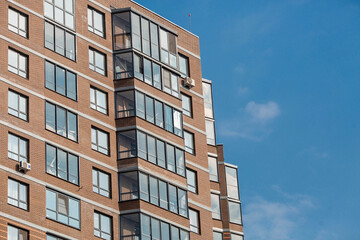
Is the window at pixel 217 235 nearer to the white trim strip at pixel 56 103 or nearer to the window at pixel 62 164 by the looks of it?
the white trim strip at pixel 56 103

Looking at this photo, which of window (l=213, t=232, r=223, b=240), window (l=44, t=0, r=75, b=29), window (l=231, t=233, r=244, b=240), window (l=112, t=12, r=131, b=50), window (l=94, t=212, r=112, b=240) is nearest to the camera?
window (l=94, t=212, r=112, b=240)

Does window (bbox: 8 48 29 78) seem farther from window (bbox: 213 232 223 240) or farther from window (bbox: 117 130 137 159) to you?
window (bbox: 213 232 223 240)

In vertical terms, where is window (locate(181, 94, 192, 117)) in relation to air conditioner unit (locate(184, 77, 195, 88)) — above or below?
below

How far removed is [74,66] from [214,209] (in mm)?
17277

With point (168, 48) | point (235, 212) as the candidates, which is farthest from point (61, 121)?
point (235, 212)

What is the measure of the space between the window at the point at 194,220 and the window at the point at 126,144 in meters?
6.85

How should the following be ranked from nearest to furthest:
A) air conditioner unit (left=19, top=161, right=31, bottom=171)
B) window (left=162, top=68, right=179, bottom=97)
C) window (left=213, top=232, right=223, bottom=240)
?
air conditioner unit (left=19, top=161, right=31, bottom=171)
window (left=162, top=68, right=179, bottom=97)
window (left=213, top=232, right=223, bottom=240)

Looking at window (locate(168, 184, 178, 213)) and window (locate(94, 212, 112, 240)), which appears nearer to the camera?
window (locate(94, 212, 112, 240))

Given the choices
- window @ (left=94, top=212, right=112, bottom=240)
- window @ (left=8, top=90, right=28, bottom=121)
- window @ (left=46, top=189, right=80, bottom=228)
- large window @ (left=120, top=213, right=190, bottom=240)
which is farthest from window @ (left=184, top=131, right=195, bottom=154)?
window @ (left=8, top=90, right=28, bottom=121)

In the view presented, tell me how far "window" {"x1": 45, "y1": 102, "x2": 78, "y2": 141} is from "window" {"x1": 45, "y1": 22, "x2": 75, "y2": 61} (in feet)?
13.1

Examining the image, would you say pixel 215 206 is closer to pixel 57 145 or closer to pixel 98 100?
pixel 98 100

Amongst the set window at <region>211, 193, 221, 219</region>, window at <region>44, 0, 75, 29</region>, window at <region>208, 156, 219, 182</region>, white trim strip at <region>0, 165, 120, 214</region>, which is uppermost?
window at <region>44, 0, 75, 29</region>

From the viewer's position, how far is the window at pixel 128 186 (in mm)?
71806

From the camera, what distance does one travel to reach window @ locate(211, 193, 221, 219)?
83125 mm
